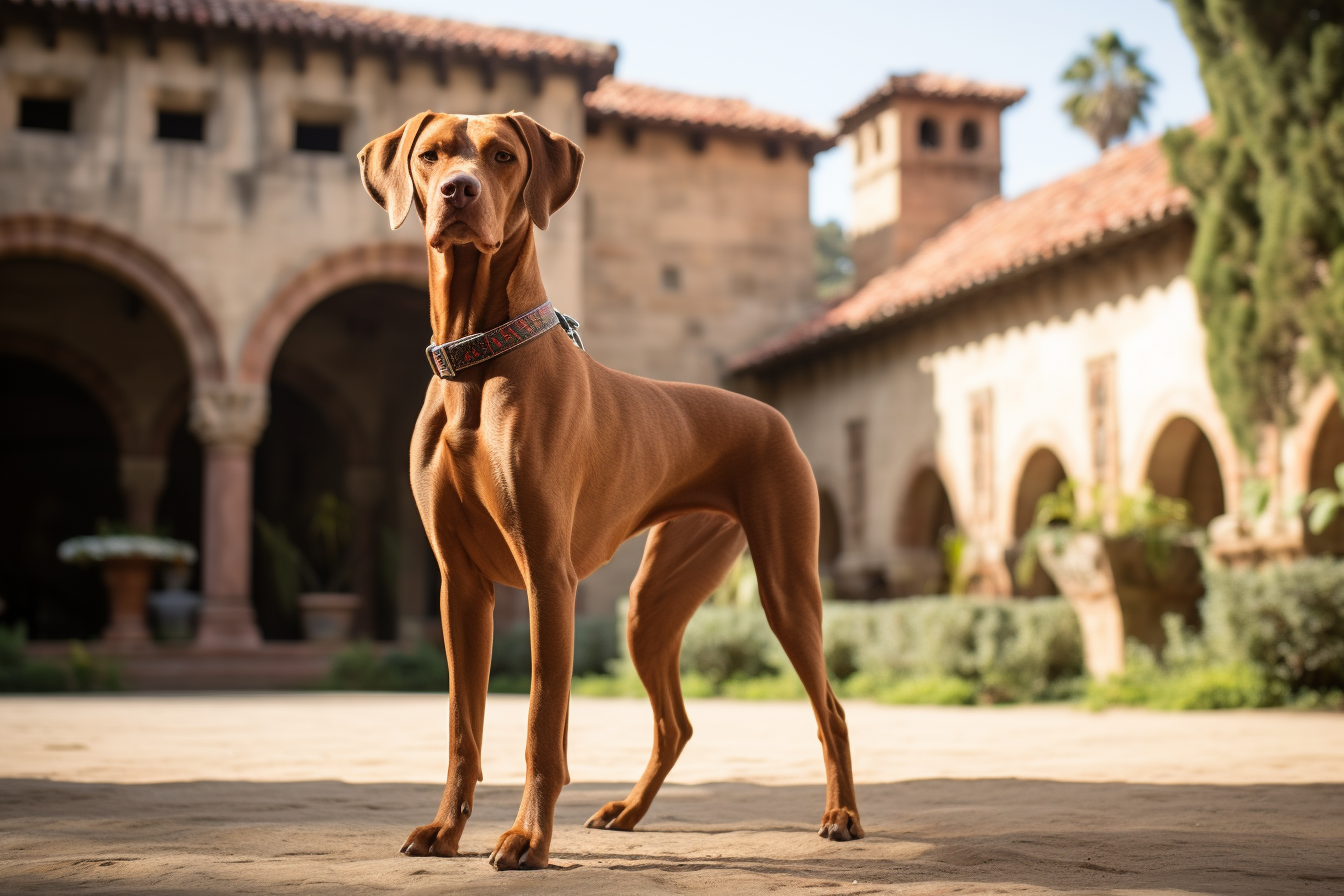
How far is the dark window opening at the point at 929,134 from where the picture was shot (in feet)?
77.8

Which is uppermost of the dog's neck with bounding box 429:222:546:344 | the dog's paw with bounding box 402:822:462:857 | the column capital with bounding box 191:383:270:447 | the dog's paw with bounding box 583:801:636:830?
the column capital with bounding box 191:383:270:447

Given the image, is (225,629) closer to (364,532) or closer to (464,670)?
(364,532)

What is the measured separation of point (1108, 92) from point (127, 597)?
81.7 feet

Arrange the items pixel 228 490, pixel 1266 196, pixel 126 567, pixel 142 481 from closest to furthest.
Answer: pixel 1266 196, pixel 126 567, pixel 228 490, pixel 142 481

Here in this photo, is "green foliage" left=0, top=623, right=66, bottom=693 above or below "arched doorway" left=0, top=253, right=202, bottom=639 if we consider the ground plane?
below

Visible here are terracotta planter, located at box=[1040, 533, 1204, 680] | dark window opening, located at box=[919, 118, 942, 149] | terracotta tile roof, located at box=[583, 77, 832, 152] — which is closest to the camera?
terracotta planter, located at box=[1040, 533, 1204, 680]

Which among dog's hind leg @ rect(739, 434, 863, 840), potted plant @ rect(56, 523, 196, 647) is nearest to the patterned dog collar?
dog's hind leg @ rect(739, 434, 863, 840)

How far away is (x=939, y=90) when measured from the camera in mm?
23188

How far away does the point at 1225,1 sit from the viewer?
11805 mm

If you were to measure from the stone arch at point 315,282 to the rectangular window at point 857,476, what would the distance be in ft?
22.6

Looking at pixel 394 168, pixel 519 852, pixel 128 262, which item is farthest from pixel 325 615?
pixel 519 852

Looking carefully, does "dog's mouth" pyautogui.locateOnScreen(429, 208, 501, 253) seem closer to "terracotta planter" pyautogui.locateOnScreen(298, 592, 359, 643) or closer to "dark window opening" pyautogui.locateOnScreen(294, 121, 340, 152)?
"terracotta planter" pyautogui.locateOnScreen(298, 592, 359, 643)

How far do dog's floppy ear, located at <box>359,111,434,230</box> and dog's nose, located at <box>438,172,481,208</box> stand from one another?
0.30m

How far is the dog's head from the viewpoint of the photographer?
11.7 ft
